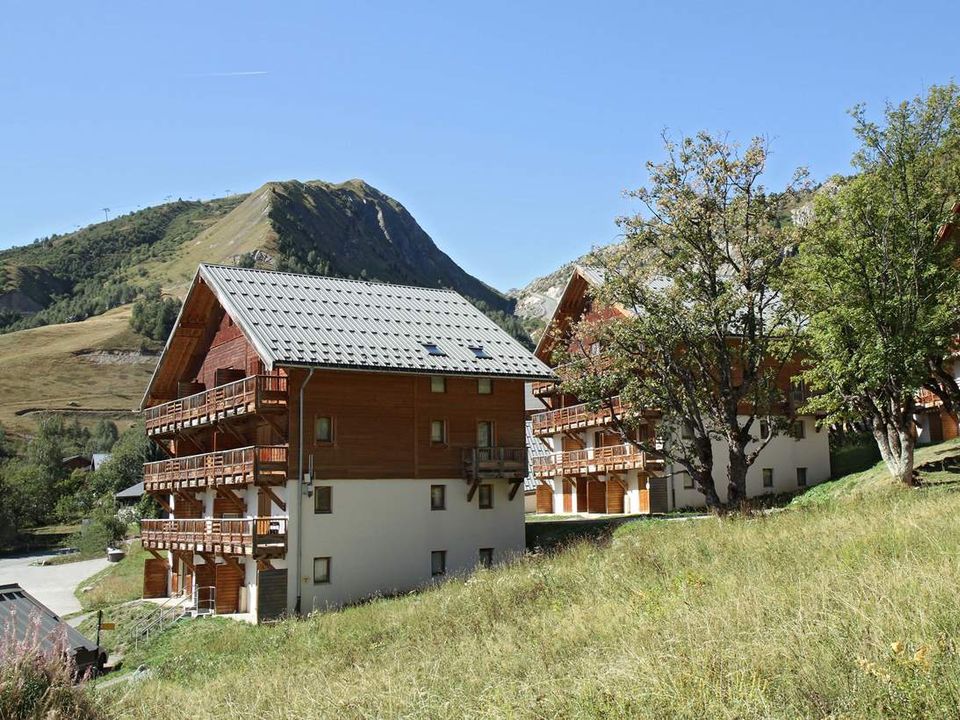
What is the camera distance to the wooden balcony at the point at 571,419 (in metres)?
41.6

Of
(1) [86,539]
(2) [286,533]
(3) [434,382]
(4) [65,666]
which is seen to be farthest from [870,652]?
(1) [86,539]

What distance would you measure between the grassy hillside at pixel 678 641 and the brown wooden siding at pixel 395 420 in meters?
11.7

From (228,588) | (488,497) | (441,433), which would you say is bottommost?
(228,588)

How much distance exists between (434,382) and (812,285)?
14.9 m

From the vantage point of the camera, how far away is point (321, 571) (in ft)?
108

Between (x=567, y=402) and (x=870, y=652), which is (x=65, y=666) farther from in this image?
(x=567, y=402)

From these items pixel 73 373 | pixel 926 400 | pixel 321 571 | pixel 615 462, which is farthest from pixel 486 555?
pixel 73 373

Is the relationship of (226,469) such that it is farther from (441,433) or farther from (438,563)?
(438,563)

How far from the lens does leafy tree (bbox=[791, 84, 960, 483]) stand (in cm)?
2680

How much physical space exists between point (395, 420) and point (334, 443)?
2.69 meters

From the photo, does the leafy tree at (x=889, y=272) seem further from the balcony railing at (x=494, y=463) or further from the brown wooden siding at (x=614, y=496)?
the brown wooden siding at (x=614, y=496)

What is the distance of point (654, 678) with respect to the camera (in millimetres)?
8625

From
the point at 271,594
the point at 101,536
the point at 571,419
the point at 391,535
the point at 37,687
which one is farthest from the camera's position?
the point at 101,536

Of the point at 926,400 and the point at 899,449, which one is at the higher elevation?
the point at 926,400
